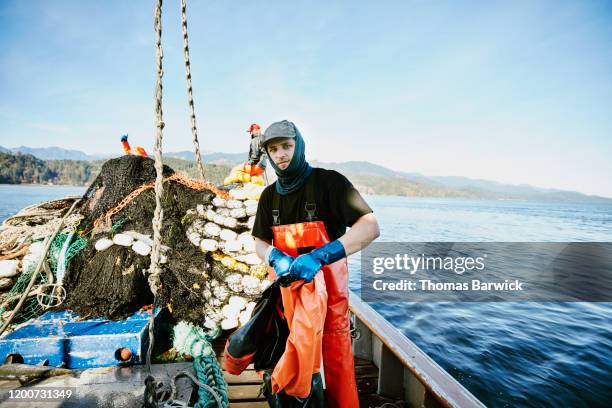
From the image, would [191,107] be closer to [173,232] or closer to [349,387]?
[173,232]

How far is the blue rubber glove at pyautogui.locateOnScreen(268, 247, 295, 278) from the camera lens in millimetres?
2043

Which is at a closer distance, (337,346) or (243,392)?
(337,346)

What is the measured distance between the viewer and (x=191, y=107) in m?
4.23

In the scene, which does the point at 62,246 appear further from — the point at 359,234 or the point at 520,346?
the point at 520,346

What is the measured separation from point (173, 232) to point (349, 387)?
11.0 ft

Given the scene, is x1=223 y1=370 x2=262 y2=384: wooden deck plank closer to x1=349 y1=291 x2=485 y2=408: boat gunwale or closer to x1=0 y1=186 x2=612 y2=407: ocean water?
x1=349 y1=291 x2=485 y2=408: boat gunwale

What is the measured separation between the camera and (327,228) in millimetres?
2250

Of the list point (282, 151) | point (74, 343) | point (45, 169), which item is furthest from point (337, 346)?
point (45, 169)

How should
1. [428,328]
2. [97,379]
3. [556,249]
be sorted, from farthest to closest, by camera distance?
[556,249]
[428,328]
[97,379]

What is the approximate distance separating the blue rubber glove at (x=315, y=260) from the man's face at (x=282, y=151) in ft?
2.34

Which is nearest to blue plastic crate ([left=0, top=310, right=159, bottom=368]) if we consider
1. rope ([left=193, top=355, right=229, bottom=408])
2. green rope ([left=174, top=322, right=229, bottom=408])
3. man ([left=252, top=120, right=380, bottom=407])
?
green rope ([left=174, top=322, right=229, bottom=408])

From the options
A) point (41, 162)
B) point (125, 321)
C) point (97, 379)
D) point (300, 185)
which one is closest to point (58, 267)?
point (125, 321)

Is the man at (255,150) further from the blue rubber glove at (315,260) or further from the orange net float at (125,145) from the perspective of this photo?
the blue rubber glove at (315,260)

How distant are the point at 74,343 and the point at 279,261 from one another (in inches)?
111
